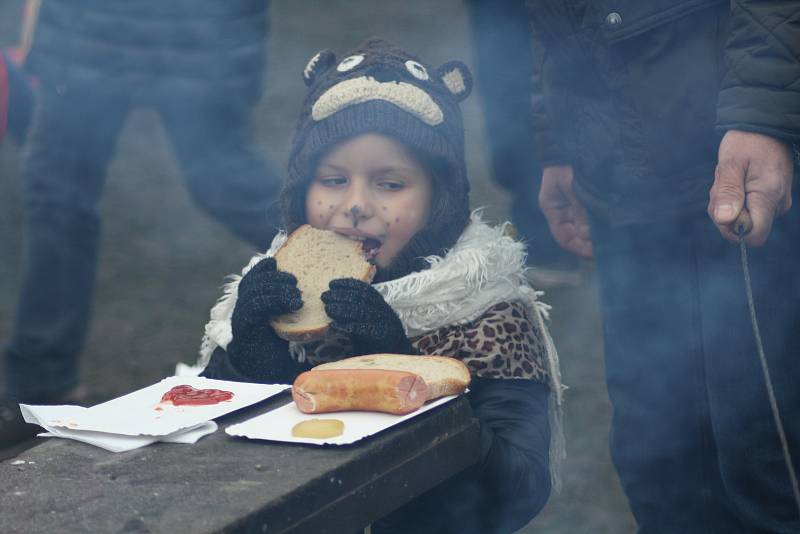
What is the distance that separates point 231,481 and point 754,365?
1.08 metres

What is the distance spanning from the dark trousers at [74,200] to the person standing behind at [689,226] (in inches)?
52.1

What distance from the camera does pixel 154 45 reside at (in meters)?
3.55

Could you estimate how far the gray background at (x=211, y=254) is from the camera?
3062mm

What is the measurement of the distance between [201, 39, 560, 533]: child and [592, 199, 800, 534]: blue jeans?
247 millimetres

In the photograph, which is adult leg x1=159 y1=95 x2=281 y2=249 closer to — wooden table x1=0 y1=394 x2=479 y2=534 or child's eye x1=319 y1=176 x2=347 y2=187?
child's eye x1=319 y1=176 x2=347 y2=187

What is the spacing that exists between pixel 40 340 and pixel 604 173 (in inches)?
74.8

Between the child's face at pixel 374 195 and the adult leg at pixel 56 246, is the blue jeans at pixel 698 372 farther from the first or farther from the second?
the adult leg at pixel 56 246

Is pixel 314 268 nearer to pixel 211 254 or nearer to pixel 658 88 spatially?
pixel 658 88

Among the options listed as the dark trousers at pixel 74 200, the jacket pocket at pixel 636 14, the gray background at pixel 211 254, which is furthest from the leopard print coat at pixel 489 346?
the dark trousers at pixel 74 200

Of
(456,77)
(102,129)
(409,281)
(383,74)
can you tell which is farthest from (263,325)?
(102,129)

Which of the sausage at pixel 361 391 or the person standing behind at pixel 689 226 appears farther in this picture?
the person standing behind at pixel 689 226

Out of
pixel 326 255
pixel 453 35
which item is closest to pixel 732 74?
pixel 326 255

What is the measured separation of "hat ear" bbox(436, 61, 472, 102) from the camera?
2.16 m

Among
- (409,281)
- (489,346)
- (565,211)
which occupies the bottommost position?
(489,346)
